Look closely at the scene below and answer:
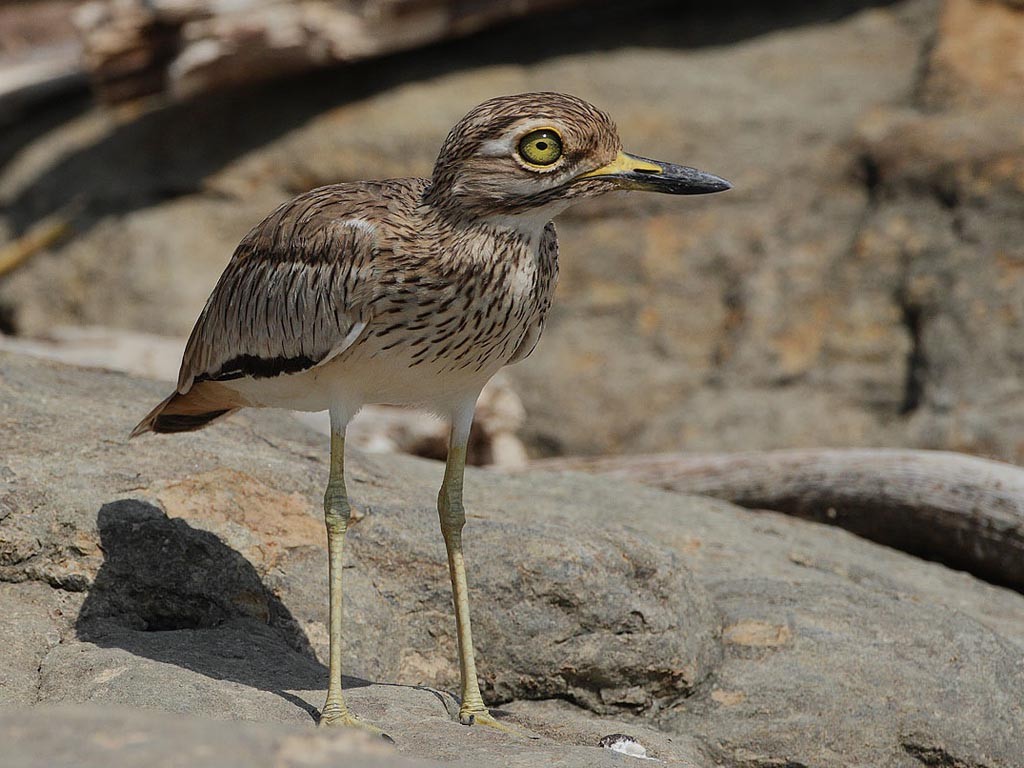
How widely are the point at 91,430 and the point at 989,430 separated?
16.1 feet

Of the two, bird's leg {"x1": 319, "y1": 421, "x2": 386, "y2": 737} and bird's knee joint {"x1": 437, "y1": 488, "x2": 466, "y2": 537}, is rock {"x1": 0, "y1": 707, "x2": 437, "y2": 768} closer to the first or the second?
bird's leg {"x1": 319, "y1": 421, "x2": 386, "y2": 737}

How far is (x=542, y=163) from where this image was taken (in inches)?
154

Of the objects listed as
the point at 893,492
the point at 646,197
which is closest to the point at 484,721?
the point at 893,492

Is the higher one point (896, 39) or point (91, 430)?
point (896, 39)

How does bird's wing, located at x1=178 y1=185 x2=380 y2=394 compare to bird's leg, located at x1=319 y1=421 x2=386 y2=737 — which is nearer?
bird's leg, located at x1=319 y1=421 x2=386 y2=737

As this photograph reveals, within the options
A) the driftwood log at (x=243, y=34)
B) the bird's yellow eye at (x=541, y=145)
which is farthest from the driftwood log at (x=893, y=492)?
the driftwood log at (x=243, y=34)

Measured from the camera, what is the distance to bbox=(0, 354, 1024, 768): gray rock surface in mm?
4258

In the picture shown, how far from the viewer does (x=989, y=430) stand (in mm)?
7461

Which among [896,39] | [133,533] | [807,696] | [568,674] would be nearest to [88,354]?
[133,533]

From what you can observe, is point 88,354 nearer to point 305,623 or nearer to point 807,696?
point 305,623

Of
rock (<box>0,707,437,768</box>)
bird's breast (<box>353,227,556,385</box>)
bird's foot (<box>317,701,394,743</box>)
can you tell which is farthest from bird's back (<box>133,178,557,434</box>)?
rock (<box>0,707,437,768</box>)

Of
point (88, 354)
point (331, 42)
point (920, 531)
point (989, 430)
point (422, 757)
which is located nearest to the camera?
point (422, 757)

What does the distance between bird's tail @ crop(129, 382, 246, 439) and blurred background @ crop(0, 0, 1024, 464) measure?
116 inches

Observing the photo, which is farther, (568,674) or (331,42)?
(331,42)
